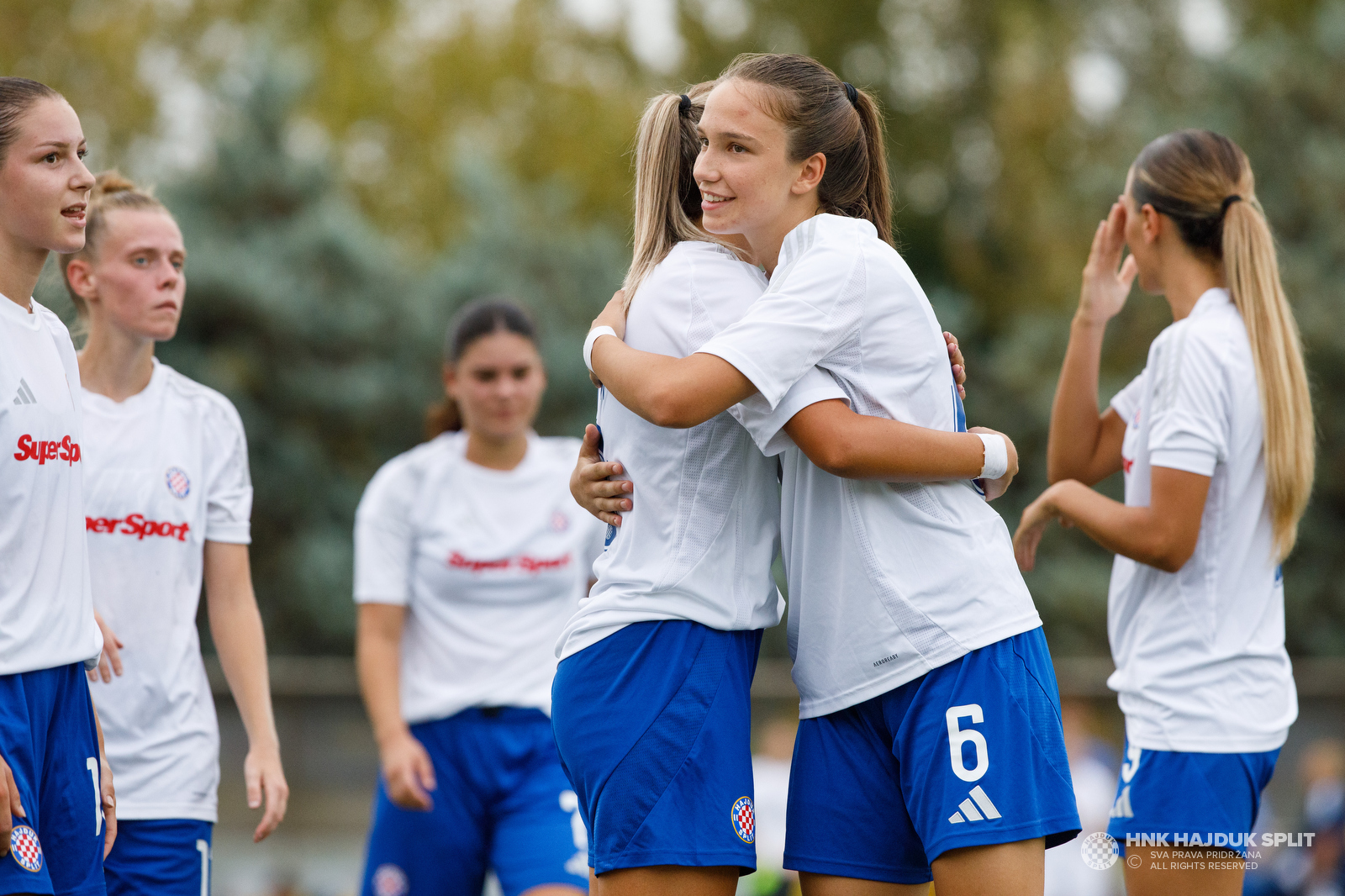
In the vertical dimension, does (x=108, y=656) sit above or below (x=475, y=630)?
below

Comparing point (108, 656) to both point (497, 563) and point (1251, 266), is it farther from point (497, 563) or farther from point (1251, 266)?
point (1251, 266)

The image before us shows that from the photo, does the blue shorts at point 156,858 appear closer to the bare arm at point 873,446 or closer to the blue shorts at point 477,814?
the blue shorts at point 477,814

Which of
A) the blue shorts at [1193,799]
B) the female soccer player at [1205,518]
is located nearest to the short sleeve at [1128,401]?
the female soccer player at [1205,518]

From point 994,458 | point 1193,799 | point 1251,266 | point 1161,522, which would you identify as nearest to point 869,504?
point 994,458

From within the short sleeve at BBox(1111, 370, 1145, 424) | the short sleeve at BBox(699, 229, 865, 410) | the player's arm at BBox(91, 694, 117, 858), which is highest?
the short sleeve at BBox(1111, 370, 1145, 424)

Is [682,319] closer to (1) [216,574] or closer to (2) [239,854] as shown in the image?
(1) [216,574]

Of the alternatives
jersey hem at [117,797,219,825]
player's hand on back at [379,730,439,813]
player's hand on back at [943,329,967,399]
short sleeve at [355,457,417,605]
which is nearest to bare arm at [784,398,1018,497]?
player's hand on back at [943,329,967,399]

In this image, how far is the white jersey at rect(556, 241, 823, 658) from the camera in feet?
9.12

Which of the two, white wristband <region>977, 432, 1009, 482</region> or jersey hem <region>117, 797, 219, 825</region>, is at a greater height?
white wristband <region>977, 432, 1009, 482</region>

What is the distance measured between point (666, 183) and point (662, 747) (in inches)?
49.8

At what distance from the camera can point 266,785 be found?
381 cm

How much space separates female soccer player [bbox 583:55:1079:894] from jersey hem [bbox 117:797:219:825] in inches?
69.9

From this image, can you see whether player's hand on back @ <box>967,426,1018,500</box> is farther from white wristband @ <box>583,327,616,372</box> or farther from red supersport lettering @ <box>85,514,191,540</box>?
red supersport lettering @ <box>85,514,191,540</box>

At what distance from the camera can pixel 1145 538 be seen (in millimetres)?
3482
